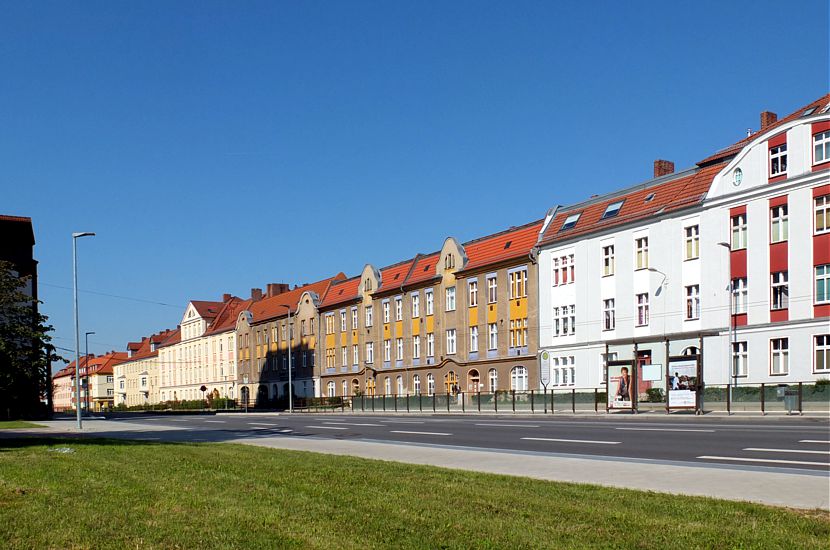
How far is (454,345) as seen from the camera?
2457 inches

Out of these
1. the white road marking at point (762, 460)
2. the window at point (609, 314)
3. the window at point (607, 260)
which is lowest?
the white road marking at point (762, 460)

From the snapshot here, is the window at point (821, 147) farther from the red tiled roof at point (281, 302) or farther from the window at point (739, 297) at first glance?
the red tiled roof at point (281, 302)

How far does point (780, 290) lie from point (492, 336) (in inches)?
844

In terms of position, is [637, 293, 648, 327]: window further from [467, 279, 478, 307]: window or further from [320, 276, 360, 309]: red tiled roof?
[320, 276, 360, 309]: red tiled roof

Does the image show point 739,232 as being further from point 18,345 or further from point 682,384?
point 18,345

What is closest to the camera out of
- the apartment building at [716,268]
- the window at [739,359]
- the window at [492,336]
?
the apartment building at [716,268]

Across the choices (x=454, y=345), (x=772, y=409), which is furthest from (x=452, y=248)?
(x=772, y=409)

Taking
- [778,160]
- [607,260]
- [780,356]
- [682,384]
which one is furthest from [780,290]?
[607,260]

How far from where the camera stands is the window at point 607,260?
163 feet

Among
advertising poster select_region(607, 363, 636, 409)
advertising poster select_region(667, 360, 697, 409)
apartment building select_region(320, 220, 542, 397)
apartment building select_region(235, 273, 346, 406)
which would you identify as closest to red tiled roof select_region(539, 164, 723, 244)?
apartment building select_region(320, 220, 542, 397)

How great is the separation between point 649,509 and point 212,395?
104 m

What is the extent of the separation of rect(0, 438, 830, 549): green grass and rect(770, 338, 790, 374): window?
3153 cm

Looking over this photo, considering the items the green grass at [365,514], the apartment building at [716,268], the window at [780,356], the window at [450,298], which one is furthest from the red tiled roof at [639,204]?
the green grass at [365,514]

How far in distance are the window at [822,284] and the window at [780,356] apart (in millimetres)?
2543
